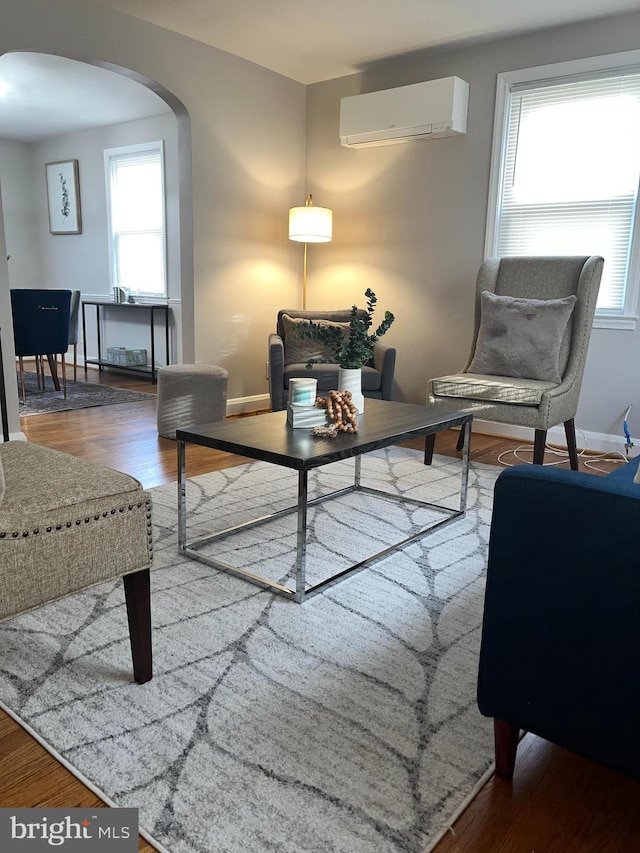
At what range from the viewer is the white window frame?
11.8ft

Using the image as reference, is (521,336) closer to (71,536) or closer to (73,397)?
(71,536)

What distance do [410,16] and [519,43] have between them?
0.72 metres

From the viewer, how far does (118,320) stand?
682 cm

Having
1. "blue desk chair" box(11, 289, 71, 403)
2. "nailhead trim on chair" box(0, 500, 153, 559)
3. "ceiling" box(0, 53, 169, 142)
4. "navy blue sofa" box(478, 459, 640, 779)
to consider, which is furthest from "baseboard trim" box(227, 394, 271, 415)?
"navy blue sofa" box(478, 459, 640, 779)

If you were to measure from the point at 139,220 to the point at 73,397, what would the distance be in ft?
6.96

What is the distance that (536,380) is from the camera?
3.42 meters

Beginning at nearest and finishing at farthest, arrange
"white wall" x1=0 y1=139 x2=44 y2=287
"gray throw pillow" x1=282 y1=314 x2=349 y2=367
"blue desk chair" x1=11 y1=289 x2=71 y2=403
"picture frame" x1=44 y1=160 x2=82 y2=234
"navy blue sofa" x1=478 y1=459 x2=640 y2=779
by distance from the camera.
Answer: "navy blue sofa" x1=478 y1=459 x2=640 y2=779 → "gray throw pillow" x1=282 y1=314 x2=349 y2=367 → "blue desk chair" x1=11 y1=289 x2=71 y2=403 → "picture frame" x1=44 y1=160 x2=82 y2=234 → "white wall" x1=0 y1=139 x2=44 y2=287

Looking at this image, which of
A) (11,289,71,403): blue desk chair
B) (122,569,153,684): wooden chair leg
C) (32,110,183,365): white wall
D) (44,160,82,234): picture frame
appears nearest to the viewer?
(122,569,153,684): wooden chair leg

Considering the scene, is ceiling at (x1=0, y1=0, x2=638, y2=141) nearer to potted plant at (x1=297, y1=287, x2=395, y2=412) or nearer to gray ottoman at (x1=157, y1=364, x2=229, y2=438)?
gray ottoman at (x1=157, y1=364, x2=229, y2=438)

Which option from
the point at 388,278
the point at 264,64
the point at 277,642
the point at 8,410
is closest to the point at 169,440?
the point at 8,410

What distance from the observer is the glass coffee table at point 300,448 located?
6.32ft

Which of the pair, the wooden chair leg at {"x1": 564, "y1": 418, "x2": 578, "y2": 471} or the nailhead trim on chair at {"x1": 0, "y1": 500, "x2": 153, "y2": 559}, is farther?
the wooden chair leg at {"x1": 564, "y1": 418, "x2": 578, "y2": 471}

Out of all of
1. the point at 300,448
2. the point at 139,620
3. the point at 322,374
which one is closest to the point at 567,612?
the point at 139,620

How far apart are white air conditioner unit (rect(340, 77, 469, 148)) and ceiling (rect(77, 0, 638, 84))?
272 millimetres
